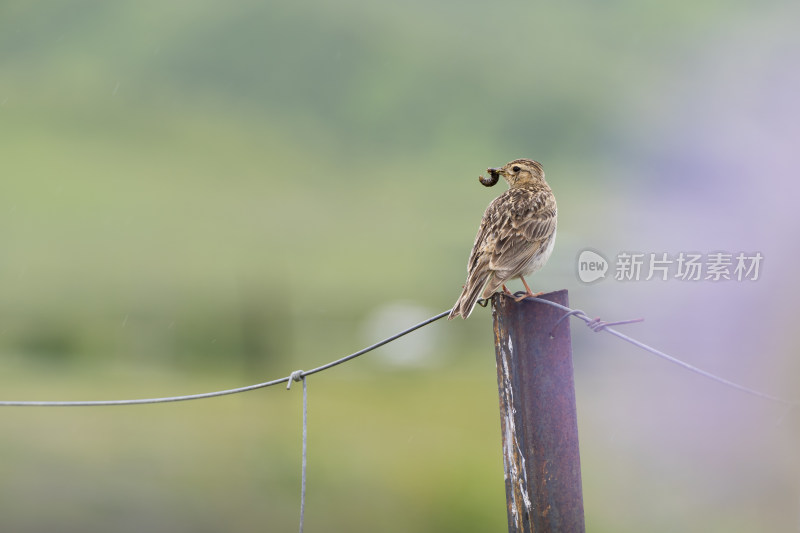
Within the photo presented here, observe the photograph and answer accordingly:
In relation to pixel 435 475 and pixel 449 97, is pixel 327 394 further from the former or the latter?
pixel 449 97

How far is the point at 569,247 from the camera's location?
1783 inches

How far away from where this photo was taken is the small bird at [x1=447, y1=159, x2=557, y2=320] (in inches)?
203

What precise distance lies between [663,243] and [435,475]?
42.8m

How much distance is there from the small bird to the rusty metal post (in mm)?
1093

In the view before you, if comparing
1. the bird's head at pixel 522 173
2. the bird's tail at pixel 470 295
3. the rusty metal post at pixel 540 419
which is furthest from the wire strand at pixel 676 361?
the bird's head at pixel 522 173

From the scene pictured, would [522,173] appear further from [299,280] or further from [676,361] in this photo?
[299,280]

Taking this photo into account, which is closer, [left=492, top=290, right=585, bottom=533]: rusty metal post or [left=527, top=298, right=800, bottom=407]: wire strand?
[left=527, top=298, right=800, bottom=407]: wire strand

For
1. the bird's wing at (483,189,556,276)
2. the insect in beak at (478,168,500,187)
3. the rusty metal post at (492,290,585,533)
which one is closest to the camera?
the rusty metal post at (492,290,585,533)

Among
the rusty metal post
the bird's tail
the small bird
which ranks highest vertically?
the small bird

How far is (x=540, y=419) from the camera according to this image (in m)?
3.67

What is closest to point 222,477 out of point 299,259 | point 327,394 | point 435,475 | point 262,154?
point 435,475

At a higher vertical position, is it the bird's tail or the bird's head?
the bird's head

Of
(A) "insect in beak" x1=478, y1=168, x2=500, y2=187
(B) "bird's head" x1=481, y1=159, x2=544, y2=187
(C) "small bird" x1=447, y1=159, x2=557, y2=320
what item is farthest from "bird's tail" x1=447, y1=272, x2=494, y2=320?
(B) "bird's head" x1=481, y1=159, x2=544, y2=187

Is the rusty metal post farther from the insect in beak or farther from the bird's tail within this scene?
the insect in beak
